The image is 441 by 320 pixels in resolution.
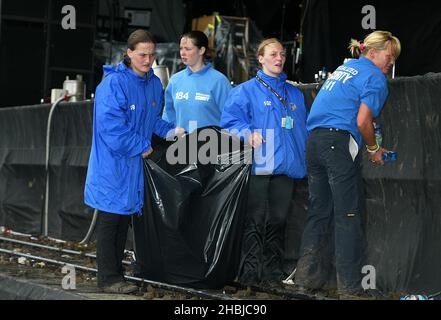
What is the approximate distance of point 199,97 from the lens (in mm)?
8867

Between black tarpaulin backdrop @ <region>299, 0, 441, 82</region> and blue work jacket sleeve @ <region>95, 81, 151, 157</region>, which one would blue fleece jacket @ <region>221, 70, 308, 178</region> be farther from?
black tarpaulin backdrop @ <region>299, 0, 441, 82</region>

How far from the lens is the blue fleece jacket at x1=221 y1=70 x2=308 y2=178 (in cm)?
830

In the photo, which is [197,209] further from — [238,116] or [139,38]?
[139,38]

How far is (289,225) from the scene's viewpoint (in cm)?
912

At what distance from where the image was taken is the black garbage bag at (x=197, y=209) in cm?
816

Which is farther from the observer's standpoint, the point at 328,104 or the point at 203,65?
the point at 203,65

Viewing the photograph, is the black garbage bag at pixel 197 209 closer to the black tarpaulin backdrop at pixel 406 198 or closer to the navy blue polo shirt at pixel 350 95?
the black tarpaulin backdrop at pixel 406 198

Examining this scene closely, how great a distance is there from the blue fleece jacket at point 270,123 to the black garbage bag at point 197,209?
125mm

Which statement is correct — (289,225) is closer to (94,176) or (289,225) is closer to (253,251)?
(253,251)

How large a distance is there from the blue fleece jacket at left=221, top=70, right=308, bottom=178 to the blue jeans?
226 mm

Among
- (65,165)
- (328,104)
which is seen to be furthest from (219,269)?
(65,165)

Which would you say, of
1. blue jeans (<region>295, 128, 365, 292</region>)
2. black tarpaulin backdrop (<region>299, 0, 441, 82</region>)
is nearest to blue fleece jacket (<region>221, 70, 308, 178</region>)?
blue jeans (<region>295, 128, 365, 292</region>)

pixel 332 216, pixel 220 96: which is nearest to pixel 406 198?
pixel 332 216
